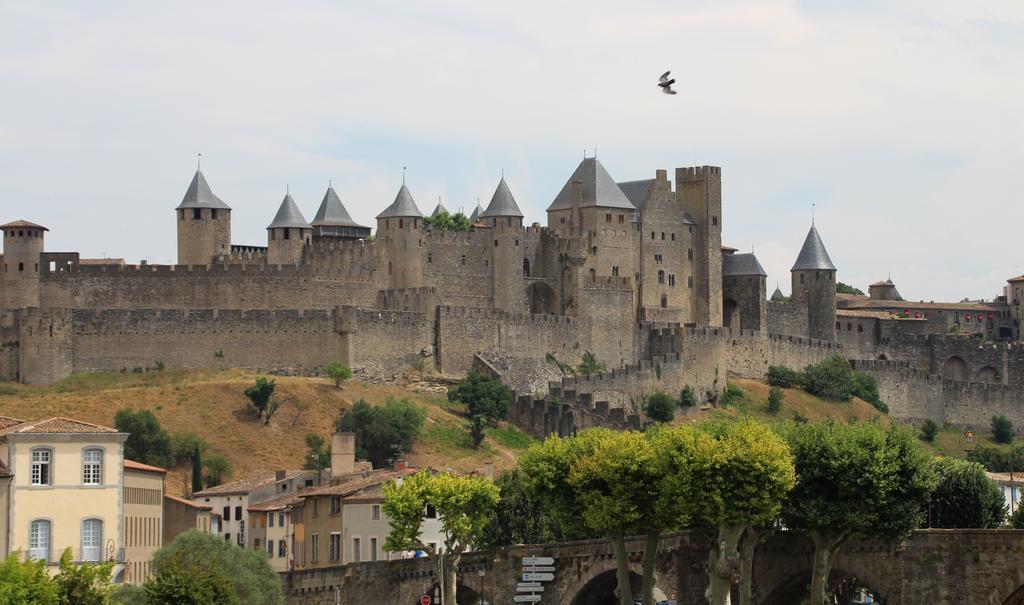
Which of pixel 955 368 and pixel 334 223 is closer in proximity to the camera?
pixel 334 223

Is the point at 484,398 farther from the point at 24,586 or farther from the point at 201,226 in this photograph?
the point at 24,586

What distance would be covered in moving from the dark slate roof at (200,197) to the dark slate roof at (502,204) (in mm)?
16937

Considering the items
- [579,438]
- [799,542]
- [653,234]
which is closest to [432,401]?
[653,234]

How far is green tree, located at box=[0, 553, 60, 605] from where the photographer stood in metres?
60.4

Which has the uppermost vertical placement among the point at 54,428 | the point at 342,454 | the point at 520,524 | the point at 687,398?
the point at 687,398

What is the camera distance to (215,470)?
106m

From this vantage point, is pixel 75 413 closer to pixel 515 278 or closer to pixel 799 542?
pixel 515 278

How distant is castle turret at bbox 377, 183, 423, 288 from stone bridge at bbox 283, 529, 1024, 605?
4374 cm

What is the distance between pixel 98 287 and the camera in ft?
394

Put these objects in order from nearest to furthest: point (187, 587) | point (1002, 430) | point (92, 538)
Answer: point (187, 587), point (92, 538), point (1002, 430)

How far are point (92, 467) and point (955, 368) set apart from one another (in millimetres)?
95107

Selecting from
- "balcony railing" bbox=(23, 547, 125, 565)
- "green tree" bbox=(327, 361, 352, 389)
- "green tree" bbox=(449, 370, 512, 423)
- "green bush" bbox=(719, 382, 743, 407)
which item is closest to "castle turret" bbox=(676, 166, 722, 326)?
"green bush" bbox=(719, 382, 743, 407)

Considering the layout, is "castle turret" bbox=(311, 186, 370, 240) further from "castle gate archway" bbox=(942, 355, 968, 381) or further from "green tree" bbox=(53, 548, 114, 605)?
"green tree" bbox=(53, 548, 114, 605)

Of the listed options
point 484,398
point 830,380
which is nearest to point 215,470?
point 484,398
